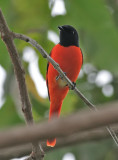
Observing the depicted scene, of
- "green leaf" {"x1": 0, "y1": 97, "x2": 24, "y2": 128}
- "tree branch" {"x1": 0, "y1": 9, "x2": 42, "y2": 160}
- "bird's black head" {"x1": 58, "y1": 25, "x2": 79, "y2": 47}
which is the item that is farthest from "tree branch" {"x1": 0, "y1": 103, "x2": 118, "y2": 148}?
"bird's black head" {"x1": 58, "y1": 25, "x2": 79, "y2": 47}

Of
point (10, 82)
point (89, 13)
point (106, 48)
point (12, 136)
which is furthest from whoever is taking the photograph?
point (10, 82)

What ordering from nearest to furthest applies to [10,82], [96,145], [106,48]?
1. [106,48]
2. [10,82]
3. [96,145]

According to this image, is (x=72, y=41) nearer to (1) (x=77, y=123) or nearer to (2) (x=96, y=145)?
(2) (x=96, y=145)

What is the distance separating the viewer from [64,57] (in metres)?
3.26

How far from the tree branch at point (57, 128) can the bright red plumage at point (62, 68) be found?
9.10 feet

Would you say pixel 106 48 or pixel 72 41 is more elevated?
pixel 72 41

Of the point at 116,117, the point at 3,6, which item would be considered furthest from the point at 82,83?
the point at 116,117

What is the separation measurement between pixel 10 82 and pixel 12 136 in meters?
2.82

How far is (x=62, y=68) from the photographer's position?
125 inches

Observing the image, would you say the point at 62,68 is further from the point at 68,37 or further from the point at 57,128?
the point at 57,128

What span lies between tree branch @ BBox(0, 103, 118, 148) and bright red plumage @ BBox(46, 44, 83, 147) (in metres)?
2.77

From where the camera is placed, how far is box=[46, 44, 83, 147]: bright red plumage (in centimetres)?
319

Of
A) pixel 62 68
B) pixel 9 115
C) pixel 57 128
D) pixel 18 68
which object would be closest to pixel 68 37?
pixel 62 68

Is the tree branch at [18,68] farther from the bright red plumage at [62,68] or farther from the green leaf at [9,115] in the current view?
the bright red plumage at [62,68]
